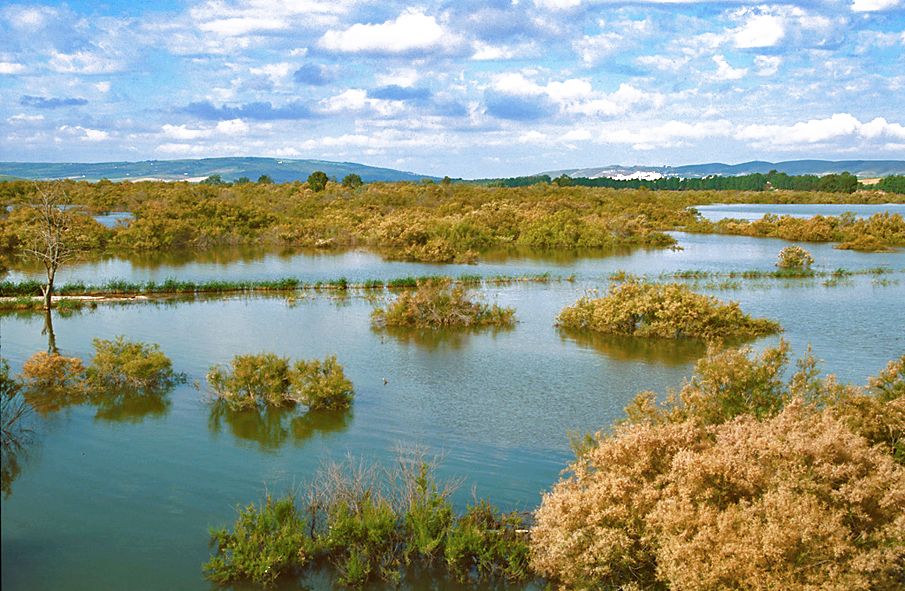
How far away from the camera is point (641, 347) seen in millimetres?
25391

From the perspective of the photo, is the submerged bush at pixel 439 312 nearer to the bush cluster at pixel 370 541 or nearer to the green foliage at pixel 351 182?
the bush cluster at pixel 370 541

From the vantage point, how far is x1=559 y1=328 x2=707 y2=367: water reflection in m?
23.8

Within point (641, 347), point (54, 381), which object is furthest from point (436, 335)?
point (54, 381)

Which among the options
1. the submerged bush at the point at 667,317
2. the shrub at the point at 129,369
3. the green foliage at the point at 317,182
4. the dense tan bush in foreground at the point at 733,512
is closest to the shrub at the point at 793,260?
the submerged bush at the point at 667,317

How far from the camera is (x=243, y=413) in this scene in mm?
18422

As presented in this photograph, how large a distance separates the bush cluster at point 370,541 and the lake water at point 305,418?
0.50 m

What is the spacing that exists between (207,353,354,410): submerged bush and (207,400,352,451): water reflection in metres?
0.25

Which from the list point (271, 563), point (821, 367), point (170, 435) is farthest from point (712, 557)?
point (821, 367)

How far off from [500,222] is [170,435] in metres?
47.0

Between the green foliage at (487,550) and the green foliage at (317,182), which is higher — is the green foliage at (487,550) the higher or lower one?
the lower one

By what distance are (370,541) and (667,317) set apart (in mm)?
17441

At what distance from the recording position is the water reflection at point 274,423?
16.9 meters

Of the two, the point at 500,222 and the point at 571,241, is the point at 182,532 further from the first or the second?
the point at 500,222

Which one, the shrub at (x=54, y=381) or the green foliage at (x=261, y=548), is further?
the shrub at (x=54, y=381)
